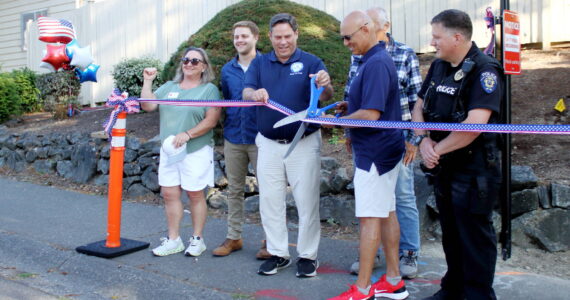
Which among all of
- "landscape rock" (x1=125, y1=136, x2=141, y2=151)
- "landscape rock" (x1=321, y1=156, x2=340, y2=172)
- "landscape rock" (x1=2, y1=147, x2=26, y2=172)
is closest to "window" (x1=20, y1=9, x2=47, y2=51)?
"landscape rock" (x1=2, y1=147, x2=26, y2=172)

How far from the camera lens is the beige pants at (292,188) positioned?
15.0ft

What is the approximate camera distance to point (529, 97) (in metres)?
6.95

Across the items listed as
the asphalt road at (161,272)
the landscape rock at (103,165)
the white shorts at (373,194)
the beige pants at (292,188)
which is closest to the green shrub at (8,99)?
the landscape rock at (103,165)

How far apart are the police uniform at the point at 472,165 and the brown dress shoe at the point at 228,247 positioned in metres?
2.20

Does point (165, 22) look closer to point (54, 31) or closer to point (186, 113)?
point (54, 31)

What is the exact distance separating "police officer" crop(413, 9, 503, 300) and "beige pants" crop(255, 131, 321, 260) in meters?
1.12

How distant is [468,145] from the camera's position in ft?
11.6

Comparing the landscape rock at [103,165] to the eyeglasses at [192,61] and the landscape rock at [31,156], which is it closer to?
the landscape rock at [31,156]

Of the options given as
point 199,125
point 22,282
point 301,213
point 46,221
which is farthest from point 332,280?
point 46,221

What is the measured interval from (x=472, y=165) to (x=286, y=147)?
1.55 metres

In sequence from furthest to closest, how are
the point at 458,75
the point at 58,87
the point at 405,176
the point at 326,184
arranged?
the point at 58,87 → the point at 326,184 → the point at 405,176 → the point at 458,75

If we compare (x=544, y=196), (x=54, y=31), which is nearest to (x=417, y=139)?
(x=544, y=196)

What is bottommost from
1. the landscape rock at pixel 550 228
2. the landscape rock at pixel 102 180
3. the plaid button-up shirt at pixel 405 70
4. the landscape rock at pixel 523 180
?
the landscape rock at pixel 550 228

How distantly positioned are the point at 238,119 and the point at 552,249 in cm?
291
